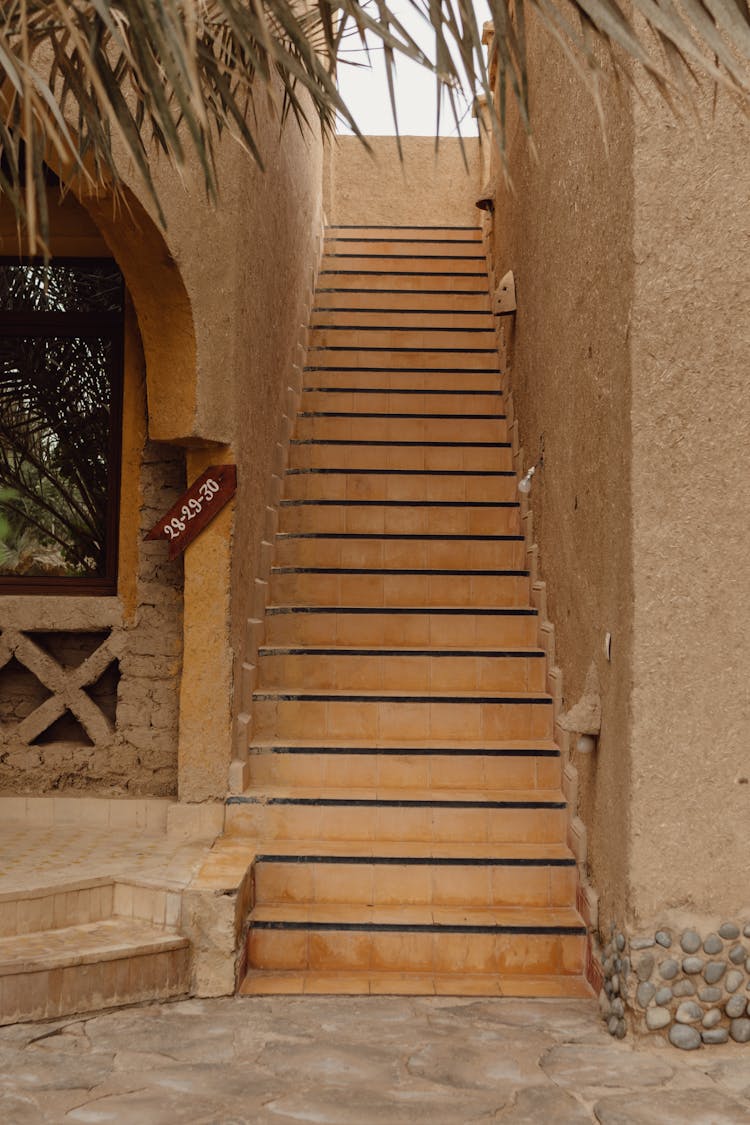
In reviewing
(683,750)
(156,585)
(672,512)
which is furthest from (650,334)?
(156,585)

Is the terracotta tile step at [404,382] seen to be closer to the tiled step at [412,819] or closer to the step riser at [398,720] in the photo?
the step riser at [398,720]

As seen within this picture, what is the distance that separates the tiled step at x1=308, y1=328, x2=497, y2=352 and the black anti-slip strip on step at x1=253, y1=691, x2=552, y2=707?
141 inches

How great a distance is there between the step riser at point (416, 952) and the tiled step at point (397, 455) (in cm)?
340

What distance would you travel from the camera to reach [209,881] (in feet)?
14.1

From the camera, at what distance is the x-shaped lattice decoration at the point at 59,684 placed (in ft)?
18.0

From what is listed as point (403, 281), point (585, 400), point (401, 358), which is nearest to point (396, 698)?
point (585, 400)

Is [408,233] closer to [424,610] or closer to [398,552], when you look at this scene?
[398,552]

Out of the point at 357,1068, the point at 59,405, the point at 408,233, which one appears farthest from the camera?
the point at 408,233

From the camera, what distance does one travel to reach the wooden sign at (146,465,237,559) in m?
5.16

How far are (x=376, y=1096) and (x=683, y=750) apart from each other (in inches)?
59.4

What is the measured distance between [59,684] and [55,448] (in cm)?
126

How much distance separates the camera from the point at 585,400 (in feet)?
15.7

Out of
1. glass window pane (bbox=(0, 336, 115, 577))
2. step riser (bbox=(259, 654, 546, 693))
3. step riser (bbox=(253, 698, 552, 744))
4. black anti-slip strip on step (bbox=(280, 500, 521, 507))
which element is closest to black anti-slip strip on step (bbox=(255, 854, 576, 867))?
step riser (bbox=(253, 698, 552, 744))

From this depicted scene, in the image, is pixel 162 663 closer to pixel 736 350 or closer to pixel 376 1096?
pixel 376 1096
